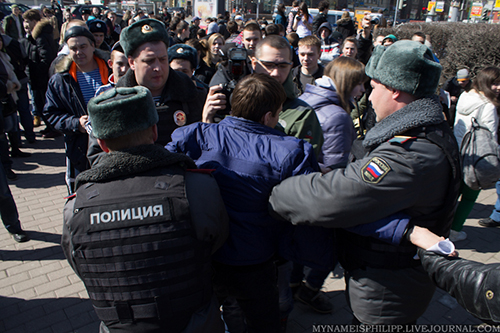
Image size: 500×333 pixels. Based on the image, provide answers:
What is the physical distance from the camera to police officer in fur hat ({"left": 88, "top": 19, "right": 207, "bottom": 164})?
2738 mm

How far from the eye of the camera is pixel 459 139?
3.97 meters

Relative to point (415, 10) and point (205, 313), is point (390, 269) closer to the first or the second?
point (205, 313)

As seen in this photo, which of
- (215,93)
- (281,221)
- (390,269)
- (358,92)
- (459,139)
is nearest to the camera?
(390,269)

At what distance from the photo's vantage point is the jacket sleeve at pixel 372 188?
1.63 m

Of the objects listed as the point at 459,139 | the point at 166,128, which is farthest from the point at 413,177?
the point at 459,139

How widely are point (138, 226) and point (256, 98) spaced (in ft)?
2.98

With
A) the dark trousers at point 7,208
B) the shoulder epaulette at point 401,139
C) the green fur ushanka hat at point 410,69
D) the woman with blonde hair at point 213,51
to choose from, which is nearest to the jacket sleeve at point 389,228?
the shoulder epaulette at point 401,139

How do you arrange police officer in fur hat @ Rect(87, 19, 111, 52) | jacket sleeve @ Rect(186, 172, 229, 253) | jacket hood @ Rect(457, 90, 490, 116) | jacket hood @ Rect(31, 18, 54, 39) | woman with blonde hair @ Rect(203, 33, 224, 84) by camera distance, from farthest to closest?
jacket hood @ Rect(31, 18, 54, 39), woman with blonde hair @ Rect(203, 33, 224, 84), police officer in fur hat @ Rect(87, 19, 111, 52), jacket hood @ Rect(457, 90, 490, 116), jacket sleeve @ Rect(186, 172, 229, 253)

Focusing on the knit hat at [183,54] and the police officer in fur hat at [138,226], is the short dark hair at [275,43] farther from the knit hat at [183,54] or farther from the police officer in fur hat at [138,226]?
the police officer in fur hat at [138,226]

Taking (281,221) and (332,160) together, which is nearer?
(281,221)

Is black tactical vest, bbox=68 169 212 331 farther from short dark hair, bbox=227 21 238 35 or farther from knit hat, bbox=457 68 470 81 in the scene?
short dark hair, bbox=227 21 238 35

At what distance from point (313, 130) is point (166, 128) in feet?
3.70

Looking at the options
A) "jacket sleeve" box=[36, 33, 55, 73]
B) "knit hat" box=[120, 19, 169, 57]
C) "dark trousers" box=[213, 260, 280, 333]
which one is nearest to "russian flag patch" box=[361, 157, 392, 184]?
"dark trousers" box=[213, 260, 280, 333]

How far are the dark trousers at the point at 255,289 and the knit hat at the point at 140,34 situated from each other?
1735mm
